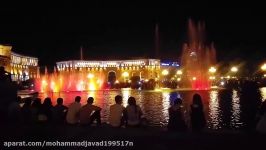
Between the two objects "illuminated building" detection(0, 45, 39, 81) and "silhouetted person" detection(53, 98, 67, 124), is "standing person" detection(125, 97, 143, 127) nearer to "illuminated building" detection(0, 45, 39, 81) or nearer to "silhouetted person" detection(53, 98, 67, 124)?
"silhouetted person" detection(53, 98, 67, 124)

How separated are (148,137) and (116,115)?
234 cm

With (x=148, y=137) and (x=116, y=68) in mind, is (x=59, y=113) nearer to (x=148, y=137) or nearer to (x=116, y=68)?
(x=148, y=137)

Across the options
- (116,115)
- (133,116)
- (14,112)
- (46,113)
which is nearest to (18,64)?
(46,113)

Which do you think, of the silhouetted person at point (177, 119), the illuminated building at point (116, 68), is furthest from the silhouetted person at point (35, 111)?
the illuminated building at point (116, 68)

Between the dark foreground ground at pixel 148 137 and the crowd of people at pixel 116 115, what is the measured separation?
3.85 feet

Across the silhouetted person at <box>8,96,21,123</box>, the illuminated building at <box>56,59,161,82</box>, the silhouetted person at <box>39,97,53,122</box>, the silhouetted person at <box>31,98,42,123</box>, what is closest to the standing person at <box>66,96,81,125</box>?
the silhouetted person at <box>39,97,53,122</box>

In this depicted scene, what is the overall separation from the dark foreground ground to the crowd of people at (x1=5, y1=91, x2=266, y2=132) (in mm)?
1173

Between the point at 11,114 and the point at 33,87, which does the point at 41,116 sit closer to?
the point at 11,114

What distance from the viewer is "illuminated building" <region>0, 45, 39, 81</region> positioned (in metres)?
101

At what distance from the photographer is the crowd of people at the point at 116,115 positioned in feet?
36.5

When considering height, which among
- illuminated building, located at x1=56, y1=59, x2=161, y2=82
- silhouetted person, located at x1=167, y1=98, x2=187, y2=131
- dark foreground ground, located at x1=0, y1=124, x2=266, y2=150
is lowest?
dark foreground ground, located at x1=0, y1=124, x2=266, y2=150

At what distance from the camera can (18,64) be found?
116000 mm

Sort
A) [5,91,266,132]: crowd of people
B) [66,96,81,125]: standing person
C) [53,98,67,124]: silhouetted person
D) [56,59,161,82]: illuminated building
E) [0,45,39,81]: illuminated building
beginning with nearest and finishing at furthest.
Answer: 1. [5,91,266,132]: crowd of people
2. [66,96,81,125]: standing person
3. [53,98,67,124]: silhouetted person
4. [0,45,39,81]: illuminated building
5. [56,59,161,82]: illuminated building

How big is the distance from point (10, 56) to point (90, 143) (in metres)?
102
